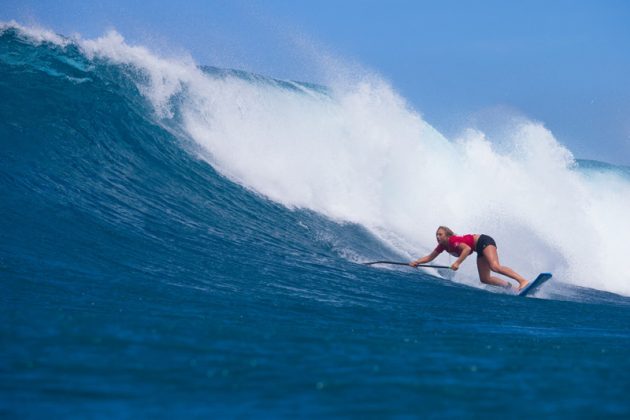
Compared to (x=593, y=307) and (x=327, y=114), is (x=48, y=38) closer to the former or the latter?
(x=327, y=114)

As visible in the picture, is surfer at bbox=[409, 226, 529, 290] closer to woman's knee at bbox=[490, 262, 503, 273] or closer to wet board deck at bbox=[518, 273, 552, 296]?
woman's knee at bbox=[490, 262, 503, 273]

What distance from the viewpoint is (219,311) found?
188 inches

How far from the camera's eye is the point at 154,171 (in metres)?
10.8

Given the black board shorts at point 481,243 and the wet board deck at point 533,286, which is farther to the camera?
the black board shorts at point 481,243

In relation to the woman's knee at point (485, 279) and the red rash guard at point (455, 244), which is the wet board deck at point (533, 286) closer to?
the woman's knee at point (485, 279)

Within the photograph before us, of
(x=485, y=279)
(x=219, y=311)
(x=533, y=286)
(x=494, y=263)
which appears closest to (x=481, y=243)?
(x=494, y=263)

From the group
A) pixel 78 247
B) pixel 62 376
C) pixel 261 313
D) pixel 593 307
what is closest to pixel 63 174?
pixel 78 247

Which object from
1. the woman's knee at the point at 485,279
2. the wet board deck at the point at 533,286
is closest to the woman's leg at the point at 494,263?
the woman's knee at the point at 485,279

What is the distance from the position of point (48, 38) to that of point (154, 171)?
578 cm

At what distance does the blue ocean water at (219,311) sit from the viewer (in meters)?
2.90

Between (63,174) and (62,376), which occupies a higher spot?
(63,174)

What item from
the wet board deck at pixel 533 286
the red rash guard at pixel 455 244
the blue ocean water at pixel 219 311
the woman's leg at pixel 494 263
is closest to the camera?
the blue ocean water at pixel 219 311

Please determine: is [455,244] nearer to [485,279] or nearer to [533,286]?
[485,279]

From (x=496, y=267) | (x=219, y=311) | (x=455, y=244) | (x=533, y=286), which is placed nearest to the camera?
(x=219, y=311)
